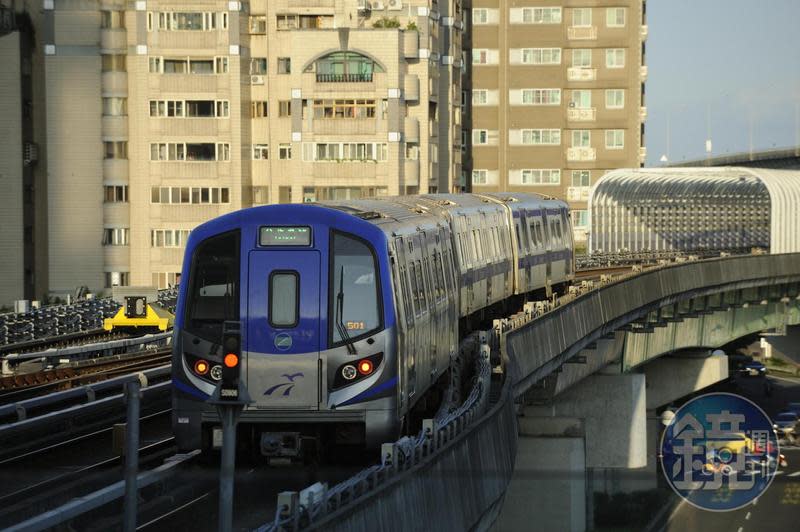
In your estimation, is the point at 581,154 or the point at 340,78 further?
the point at 581,154

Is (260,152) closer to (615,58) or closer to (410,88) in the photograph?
(410,88)

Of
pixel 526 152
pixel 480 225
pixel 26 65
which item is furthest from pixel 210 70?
pixel 480 225

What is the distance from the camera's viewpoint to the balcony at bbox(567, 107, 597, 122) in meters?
104

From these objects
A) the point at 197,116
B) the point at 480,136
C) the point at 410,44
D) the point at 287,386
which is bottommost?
the point at 287,386

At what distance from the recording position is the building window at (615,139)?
10406cm

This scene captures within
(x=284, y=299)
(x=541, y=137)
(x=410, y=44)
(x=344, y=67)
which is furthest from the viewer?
(x=541, y=137)

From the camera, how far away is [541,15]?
10581cm

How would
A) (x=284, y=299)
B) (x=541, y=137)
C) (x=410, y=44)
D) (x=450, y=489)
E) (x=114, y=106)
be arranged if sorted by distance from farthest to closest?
(x=541, y=137), (x=410, y=44), (x=114, y=106), (x=284, y=299), (x=450, y=489)

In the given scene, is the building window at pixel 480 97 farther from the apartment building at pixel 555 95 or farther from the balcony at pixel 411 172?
the balcony at pixel 411 172

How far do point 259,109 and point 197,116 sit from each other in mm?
3257

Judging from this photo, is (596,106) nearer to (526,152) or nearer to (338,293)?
(526,152)

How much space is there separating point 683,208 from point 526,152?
20461 mm

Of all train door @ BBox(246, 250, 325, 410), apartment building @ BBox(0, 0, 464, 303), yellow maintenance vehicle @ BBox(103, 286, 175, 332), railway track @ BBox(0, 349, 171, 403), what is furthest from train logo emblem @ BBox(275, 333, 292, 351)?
apartment building @ BBox(0, 0, 464, 303)

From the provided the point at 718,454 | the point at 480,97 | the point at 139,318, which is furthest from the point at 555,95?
the point at 139,318
